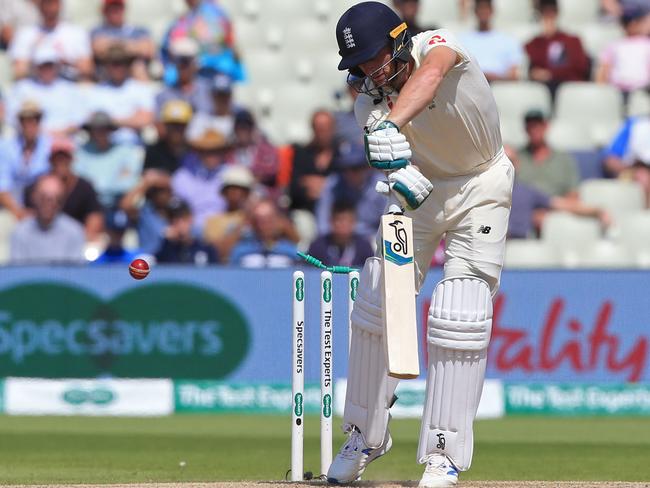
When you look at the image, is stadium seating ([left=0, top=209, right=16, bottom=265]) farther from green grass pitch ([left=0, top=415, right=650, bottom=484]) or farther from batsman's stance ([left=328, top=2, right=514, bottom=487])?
batsman's stance ([left=328, top=2, right=514, bottom=487])

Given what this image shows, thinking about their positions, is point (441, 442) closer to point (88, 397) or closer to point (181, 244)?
point (88, 397)

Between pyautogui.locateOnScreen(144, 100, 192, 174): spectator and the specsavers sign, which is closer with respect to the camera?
the specsavers sign

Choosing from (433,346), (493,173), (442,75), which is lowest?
(433,346)

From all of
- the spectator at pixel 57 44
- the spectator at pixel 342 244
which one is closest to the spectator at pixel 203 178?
the spectator at pixel 342 244

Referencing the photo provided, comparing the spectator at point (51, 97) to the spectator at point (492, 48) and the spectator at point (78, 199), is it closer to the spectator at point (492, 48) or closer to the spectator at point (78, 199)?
the spectator at point (78, 199)

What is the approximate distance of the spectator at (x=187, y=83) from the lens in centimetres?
1251

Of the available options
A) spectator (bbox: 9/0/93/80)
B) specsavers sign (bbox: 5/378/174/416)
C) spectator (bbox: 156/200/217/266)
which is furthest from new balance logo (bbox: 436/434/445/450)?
spectator (bbox: 9/0/93/80)

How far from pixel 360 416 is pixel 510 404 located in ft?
17.8

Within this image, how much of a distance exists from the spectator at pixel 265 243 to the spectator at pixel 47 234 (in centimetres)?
123

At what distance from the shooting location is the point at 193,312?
10.6 m

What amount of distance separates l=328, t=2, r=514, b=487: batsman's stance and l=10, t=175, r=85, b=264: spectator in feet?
19.8

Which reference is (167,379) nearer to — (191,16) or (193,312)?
(193,312)

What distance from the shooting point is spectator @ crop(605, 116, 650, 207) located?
12078mm

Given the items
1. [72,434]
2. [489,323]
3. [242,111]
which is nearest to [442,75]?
[489,323]
